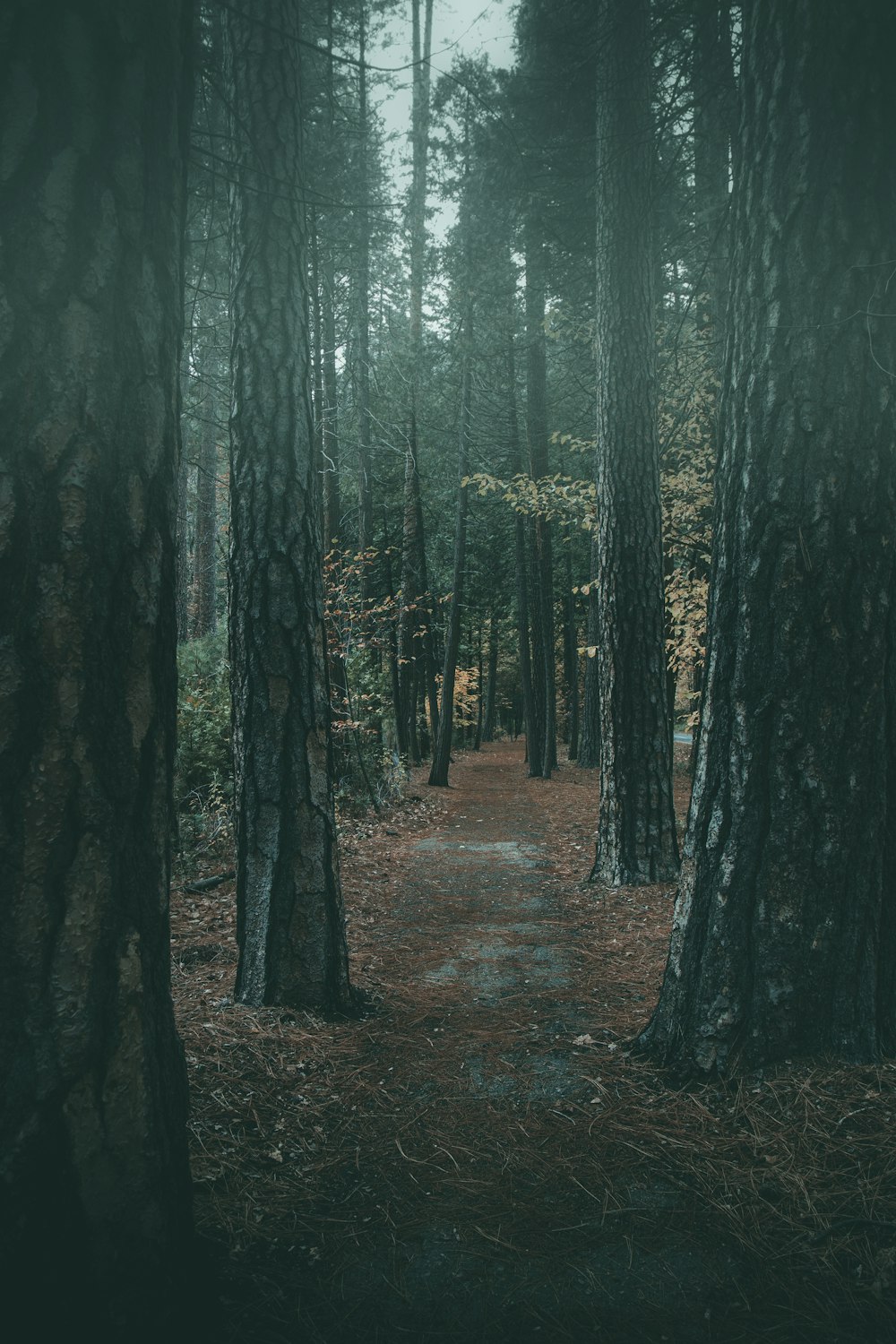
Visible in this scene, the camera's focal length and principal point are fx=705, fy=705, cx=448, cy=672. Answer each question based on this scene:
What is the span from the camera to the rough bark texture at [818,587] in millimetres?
2521

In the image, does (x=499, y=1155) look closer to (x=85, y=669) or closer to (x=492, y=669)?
(x=85, y=669)

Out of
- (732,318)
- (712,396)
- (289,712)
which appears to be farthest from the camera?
(712,396)

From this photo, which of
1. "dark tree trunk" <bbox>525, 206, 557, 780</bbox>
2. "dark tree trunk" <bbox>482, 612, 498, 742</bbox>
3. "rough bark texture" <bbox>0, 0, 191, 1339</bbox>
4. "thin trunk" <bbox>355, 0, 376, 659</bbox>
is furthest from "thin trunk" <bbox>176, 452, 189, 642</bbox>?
"dark tree trunk" <bbox>482, 612, 498, 742</bbox>

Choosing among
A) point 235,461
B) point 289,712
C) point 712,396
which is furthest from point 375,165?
point 289,712

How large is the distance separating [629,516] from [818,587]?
3948 mm

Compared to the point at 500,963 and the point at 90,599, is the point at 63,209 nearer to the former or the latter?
the point at 90,599

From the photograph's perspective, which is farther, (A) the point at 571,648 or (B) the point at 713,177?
(A) the point at 571,648

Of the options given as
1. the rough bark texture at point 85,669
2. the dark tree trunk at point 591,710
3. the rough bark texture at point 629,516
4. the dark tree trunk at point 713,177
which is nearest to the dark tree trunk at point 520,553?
the dark tree trunk at point 591,710

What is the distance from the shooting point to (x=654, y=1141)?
2357 millimetres

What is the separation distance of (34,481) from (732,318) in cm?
263

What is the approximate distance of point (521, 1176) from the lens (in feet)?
7.36

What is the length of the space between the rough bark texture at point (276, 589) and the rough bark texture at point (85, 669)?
6.50 ft

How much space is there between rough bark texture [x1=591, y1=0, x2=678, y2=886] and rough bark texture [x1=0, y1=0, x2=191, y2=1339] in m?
5.08

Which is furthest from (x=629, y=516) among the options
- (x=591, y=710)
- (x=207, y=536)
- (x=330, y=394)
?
(x=207, y=536)
